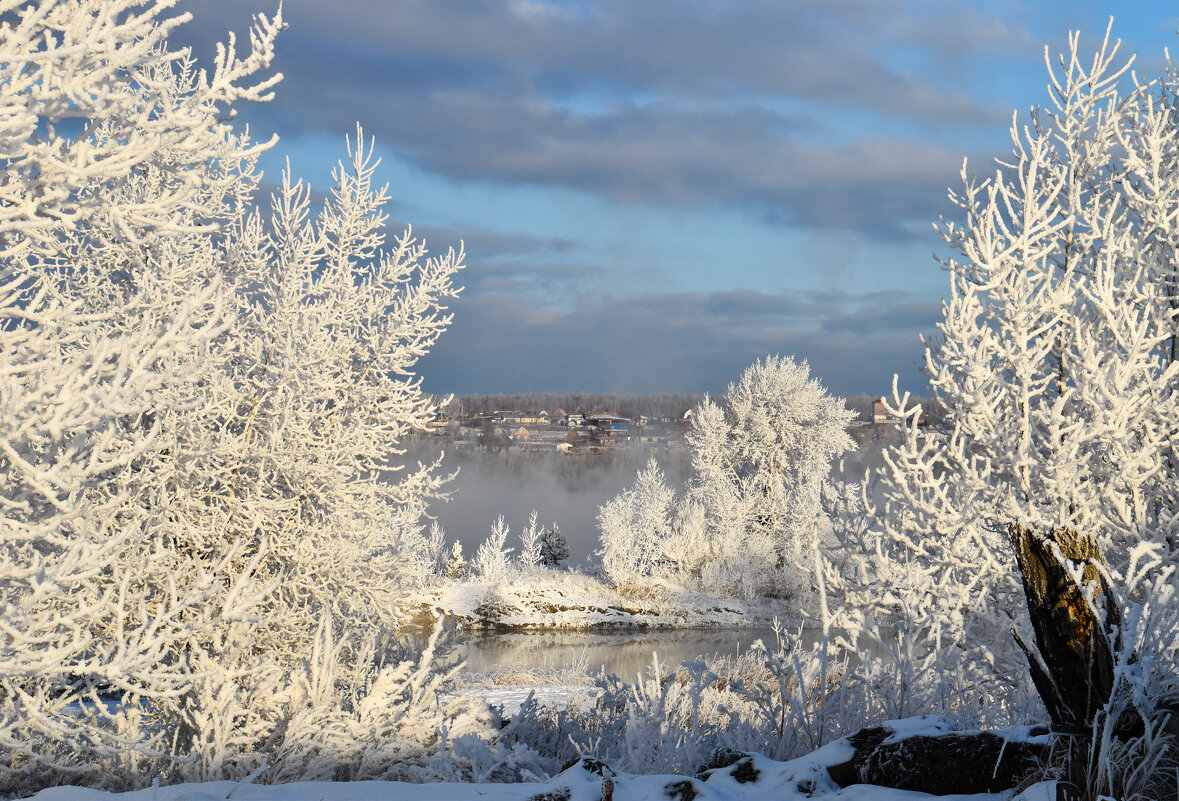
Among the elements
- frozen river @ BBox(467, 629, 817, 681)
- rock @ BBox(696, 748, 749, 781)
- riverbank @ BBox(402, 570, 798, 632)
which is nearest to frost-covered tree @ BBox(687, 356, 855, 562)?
riverbank @ BBox(402, 570, 798, 632)

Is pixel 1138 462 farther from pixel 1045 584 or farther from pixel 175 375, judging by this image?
pixel 175 375

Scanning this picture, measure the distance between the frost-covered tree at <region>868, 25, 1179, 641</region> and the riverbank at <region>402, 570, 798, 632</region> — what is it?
764 inches

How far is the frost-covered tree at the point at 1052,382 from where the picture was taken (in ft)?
18.7

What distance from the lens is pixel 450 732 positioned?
18.8 feet

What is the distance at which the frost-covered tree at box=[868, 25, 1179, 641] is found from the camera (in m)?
5.70


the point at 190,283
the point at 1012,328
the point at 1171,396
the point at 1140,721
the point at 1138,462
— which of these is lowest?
the point at 1140,721

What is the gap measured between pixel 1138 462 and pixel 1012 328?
118 cm

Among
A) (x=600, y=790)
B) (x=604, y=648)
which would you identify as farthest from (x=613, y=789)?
(x=604, y=648)

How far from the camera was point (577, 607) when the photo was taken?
25.8 m

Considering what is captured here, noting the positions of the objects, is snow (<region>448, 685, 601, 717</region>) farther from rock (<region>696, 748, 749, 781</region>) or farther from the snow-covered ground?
the snow-covered ground

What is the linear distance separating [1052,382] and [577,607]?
20720mm

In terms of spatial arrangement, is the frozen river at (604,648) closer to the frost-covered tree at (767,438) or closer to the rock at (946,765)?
the frost-covered tree at (767,438)

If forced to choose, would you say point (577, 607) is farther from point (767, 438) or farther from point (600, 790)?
point (600, 790)

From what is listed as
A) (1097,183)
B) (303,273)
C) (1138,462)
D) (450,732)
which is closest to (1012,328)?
(1138,462)
